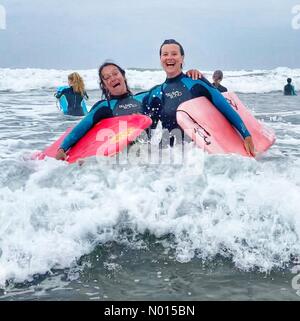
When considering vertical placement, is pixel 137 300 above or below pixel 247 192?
below

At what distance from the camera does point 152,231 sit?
120 inches

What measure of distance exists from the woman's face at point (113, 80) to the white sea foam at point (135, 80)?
13912 millimetres

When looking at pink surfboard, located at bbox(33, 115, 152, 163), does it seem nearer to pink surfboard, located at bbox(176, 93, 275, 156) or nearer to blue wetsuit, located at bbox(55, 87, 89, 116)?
pink surfboard, located at bbox(176, 93, 275, 156)

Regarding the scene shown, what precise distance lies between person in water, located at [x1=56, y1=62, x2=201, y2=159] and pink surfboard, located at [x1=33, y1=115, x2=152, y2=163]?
60mm

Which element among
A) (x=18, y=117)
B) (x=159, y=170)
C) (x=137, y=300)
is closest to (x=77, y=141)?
(x=159, y=170)

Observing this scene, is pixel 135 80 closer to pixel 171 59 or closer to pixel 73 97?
pixel 73 97

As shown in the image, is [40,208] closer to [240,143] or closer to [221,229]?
[221,229]

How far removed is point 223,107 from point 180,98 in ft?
1.45

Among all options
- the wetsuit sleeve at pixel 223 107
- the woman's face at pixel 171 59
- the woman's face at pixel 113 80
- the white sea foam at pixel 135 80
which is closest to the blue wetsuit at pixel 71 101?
the woman's face at pixel 113 80

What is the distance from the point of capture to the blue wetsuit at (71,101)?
8.43 meters

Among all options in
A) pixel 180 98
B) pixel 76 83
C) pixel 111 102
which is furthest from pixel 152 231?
pixel 76 83

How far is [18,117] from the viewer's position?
28.9 feet

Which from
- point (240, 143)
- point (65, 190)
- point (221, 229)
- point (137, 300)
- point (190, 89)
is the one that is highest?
point (190, 89)

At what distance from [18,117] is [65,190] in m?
5.81
